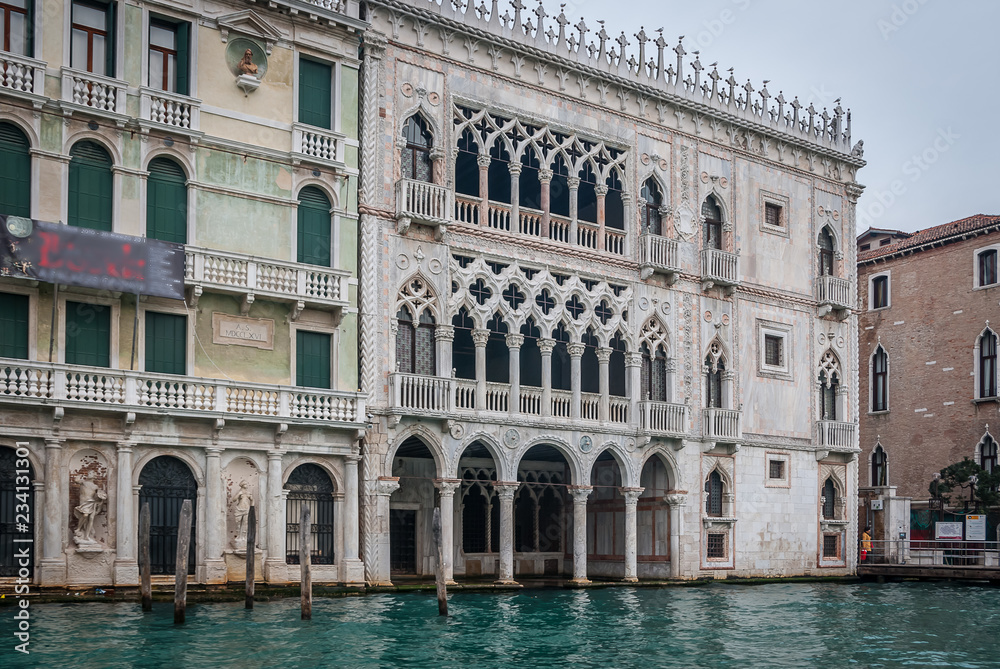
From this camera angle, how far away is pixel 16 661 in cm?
1434

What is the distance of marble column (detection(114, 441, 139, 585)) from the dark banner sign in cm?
289

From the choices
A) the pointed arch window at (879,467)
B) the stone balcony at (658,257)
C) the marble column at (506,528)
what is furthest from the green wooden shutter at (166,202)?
the pointed arch window at (879,467)

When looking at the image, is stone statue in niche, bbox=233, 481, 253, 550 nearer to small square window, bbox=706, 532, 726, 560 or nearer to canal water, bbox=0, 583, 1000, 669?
canal water, bbox=0, 583, 1000, 669

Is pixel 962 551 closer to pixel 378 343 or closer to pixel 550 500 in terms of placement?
pixel 550 500

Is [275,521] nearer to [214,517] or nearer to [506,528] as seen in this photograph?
[214,517]

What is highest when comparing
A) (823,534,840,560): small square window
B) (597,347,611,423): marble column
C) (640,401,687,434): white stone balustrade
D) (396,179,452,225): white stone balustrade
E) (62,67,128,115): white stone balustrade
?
(62,67,128,115): white stone balustrade

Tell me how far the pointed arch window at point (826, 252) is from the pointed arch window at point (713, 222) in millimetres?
4148

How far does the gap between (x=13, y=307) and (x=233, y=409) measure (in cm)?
431

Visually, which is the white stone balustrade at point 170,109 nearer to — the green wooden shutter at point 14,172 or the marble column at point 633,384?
the green wooden shutter at point 14,172

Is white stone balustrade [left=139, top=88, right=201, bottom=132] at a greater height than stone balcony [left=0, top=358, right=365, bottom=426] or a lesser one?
greater

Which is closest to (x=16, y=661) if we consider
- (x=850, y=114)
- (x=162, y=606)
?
(x=162, y=606)

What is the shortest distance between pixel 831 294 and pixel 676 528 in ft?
29.1

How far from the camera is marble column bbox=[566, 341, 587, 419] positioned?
27234 mm

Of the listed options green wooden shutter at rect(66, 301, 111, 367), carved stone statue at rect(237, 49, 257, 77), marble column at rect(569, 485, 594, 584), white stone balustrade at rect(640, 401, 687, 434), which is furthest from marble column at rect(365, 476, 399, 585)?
carved stone statue at rect(237, 49, 257, 77)
